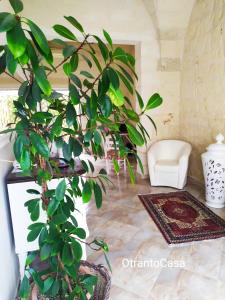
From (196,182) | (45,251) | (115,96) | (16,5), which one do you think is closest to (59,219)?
(45,251)

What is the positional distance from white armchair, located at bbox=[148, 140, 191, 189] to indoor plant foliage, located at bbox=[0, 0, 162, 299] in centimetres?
261

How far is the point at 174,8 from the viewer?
3.44 metres

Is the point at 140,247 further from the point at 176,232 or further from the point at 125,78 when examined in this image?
the point at 125,78

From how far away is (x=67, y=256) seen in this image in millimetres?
950

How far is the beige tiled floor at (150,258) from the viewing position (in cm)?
168

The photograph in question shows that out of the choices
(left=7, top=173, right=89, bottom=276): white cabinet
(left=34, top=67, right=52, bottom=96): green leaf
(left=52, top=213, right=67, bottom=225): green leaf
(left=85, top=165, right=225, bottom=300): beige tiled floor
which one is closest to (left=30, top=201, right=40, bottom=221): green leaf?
(left=52, top=213, right=67, bottom=225): green leaf

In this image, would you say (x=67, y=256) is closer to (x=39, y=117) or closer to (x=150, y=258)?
(x=39, y=117)

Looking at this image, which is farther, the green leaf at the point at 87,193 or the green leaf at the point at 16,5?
the green leaf at the point at 87,193

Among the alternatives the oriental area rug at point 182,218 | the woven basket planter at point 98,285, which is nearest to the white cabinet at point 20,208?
the woven basket planter at point 98,285

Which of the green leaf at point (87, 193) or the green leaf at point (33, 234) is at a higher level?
the green leaf at point (87, 193)

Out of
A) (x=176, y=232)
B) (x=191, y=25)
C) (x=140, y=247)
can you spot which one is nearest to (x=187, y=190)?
(x=176, y=232)

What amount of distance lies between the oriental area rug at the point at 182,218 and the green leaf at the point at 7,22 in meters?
2.26

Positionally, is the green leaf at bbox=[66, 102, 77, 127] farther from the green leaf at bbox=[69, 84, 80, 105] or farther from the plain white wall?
the plain white wall

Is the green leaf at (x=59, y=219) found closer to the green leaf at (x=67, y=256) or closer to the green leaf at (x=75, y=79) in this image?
the green leaf at (x=67, y=256)
